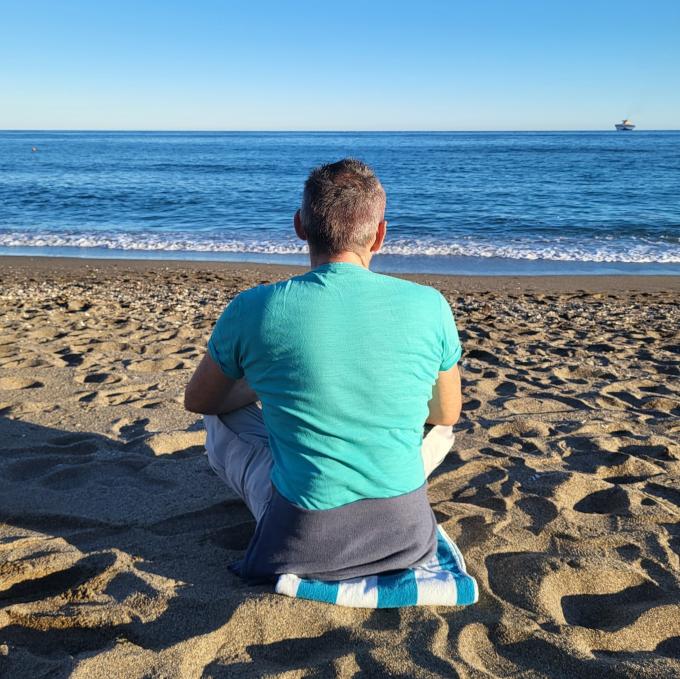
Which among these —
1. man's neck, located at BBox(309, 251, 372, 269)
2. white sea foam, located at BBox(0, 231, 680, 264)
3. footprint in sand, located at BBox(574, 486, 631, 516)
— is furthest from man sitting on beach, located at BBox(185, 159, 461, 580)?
white sea foam, located at BBox(0, 231, 680, 264)

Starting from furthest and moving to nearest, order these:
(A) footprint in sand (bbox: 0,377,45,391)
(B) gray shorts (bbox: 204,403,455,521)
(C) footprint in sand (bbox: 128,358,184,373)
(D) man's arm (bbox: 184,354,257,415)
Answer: (C) footprint in sand (bbox: 128,358,184,373) < (A) footprint in sand (bbox: 0,377,45,391) < (B) gray shorts (bbox: 204,403,455,521) < (D) man's arm (bbox: 184,354,257,415)

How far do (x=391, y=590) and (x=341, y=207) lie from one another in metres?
1.23

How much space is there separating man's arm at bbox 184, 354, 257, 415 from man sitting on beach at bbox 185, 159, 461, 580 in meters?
0.01

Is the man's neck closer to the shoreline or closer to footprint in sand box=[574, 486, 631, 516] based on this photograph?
footprint in sand box=[574, 486, 631, 516]

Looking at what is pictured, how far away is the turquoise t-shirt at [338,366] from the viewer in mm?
Answer: 2027

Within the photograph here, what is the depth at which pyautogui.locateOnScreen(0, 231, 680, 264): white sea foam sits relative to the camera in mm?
13047

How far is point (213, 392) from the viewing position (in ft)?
7.94

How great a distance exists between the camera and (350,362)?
2.04 metres

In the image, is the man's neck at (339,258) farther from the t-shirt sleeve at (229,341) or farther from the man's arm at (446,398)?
the man's arm at (446,398)

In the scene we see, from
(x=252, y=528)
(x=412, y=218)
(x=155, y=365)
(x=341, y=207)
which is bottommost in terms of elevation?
(x=412, y=218)

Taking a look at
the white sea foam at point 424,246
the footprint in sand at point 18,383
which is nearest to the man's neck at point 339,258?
the footprint in sand at point 18,383

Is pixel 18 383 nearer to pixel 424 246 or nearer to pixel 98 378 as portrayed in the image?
pixel 98 378

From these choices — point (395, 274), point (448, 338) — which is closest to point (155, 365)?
point (448, 338)

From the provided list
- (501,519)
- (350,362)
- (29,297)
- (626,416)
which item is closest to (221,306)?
(29,297)
